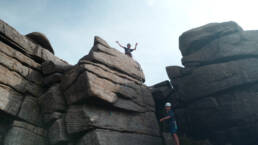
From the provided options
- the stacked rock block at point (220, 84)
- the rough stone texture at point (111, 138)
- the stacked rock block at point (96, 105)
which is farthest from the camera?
the stacked rock block at point (220, 84)

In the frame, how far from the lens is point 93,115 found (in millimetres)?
11312

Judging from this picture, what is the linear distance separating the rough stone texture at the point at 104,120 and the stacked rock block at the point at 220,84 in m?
4.62

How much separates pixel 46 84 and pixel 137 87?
6.84m

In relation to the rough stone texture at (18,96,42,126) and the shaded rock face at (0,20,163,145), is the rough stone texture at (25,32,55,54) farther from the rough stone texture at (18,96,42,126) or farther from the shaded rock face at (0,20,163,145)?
the rough stone texture at (18,96,42,126)

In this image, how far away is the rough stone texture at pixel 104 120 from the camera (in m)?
11.0

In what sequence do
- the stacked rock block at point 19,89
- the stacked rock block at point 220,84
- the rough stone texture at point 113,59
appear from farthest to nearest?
1. the stacked rock block at point 220,84
2. the rough stone texture at point 113,59
3. the stacked rock block at point 19,89

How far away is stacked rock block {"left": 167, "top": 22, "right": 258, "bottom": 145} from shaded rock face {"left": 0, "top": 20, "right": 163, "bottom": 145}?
393cm

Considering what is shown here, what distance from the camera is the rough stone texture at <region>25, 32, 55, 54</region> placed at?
16906mm

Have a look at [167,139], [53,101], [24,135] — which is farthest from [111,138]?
[24,135]

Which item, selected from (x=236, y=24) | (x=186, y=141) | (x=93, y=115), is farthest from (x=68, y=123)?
(x=236, y=24)

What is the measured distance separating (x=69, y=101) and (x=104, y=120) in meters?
2.62

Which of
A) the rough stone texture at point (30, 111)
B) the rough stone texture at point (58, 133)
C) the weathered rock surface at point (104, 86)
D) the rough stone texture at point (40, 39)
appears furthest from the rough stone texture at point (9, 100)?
the rough stone texture at point (40, 39)

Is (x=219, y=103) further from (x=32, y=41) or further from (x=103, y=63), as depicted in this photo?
(x=32, y=41)

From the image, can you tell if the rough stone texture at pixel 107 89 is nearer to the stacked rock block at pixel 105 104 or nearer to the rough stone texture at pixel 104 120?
the stacked rock block at pixel 105 104
